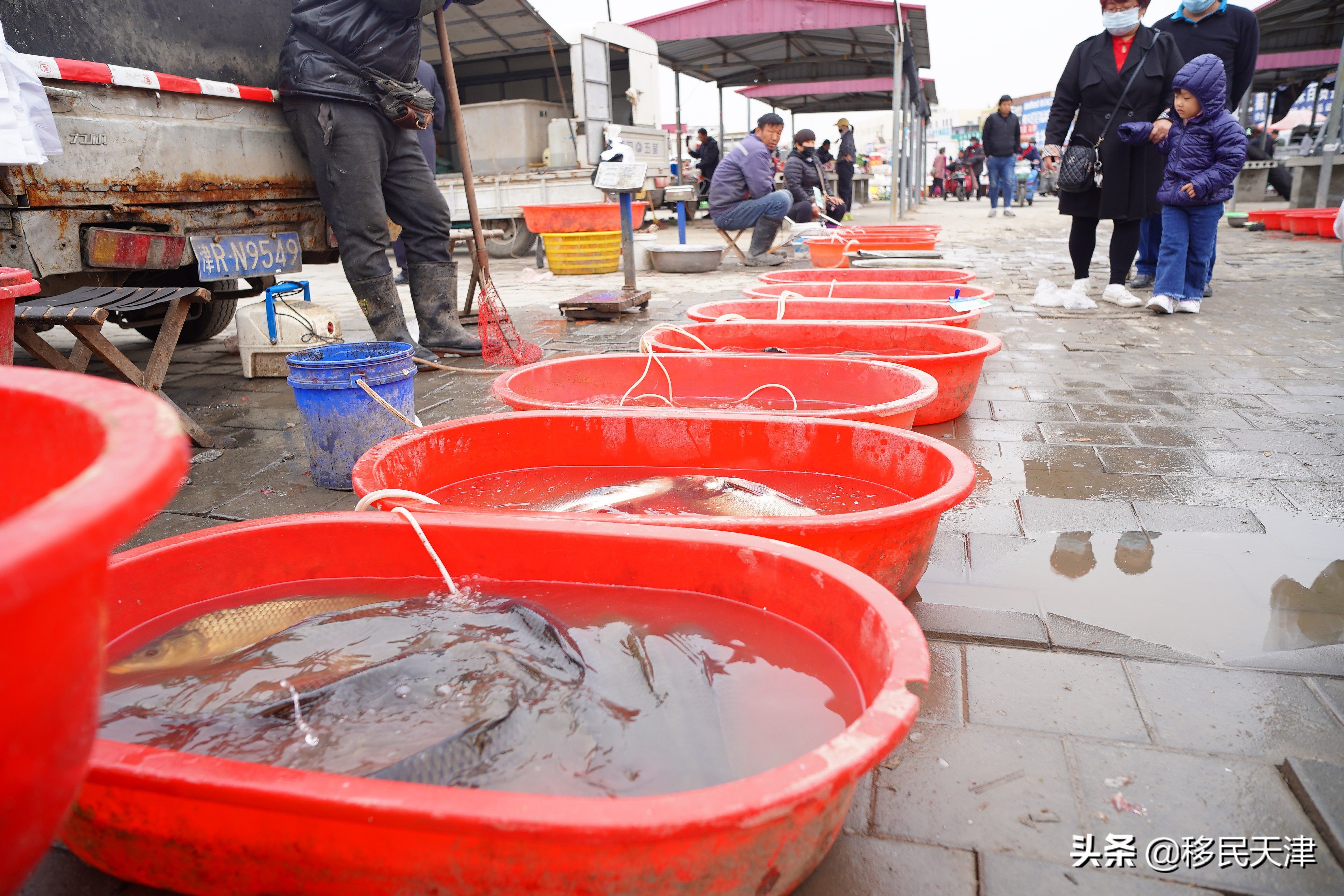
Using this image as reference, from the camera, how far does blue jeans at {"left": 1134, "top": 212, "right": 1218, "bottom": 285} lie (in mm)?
6555

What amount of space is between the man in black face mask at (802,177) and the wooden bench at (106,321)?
804 centimetres

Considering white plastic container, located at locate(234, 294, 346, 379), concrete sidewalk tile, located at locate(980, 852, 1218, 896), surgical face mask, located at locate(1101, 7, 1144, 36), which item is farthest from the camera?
surgical face mask, located at locate(1101, 7, 1144, 36)

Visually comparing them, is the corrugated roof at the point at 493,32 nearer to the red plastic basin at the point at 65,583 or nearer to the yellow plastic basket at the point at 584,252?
the yellow plastic basket at the point at 584,252

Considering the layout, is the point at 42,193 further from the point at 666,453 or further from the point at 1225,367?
the point at 1225,367

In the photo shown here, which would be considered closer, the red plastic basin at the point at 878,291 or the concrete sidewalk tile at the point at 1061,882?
the concrete sidewalk tile at the point at 1061,882

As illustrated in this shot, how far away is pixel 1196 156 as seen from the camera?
540 cm

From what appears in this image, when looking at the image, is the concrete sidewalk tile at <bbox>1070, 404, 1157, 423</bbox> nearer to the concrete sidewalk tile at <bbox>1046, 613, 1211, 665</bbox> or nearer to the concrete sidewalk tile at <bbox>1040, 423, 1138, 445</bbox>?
the concrete sidewalk tile at <bbox>1040, 423, 1138, 445</bbox>

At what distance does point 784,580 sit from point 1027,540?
3.73 ft

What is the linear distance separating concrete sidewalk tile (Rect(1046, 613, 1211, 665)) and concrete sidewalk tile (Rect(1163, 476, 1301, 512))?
1.02m

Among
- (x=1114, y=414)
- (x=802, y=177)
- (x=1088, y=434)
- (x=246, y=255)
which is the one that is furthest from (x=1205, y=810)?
(x=802, y=177)

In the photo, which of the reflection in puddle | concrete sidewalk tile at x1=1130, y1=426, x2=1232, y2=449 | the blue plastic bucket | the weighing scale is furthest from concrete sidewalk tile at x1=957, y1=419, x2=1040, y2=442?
the weighing scale


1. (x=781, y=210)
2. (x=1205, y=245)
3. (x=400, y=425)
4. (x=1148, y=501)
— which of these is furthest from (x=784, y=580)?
(x=781, y=210)

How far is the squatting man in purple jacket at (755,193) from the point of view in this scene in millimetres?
9414

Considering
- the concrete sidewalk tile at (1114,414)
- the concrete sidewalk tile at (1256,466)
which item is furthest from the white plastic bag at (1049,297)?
the concrete sidewalk tile at (1256,466)
